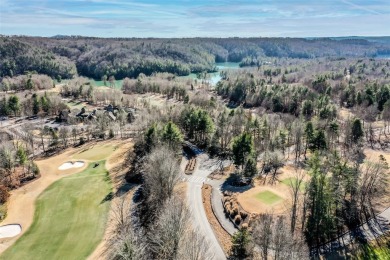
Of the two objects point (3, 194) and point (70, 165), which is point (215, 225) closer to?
point (3, 194)

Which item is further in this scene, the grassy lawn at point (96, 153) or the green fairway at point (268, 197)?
the grassy lawn at point (96, 153)

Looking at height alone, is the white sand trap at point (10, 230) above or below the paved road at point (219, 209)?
below

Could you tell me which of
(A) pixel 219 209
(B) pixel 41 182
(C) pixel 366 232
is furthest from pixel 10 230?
(C) pixel 366 232

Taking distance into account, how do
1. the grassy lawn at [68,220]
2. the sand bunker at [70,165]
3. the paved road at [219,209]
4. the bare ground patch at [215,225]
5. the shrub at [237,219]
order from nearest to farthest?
the bare ground patch at [215,225] < the grassy lawn at [68,220] < the paved road at [219,209] < the shrub at [237,219] < the sand bunker at [70,165]

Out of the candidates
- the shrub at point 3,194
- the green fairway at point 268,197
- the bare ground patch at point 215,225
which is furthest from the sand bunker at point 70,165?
the green fairway at point 268,197

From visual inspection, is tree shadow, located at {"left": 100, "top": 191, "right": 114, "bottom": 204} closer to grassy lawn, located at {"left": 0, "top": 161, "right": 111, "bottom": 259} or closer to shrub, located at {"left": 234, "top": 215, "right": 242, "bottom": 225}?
grassy lawn, located at {"left": 0, "top": 161, "right": 111, "bottom": 259}

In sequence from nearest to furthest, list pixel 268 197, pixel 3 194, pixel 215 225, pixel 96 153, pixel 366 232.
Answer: pixel 366 232 < pixel 215 225 < pixel 268 197 < pixel 3 194 < pixel 96 153

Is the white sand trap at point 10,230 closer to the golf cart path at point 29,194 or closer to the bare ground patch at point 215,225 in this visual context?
the golf cart path at point 29,194
